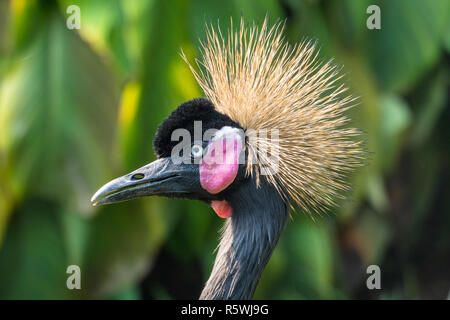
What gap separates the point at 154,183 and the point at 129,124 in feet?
3.65

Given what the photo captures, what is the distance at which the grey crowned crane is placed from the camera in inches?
49.8

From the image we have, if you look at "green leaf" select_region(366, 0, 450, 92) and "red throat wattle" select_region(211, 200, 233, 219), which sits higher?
"green leaf" select_region(366, 0, 450, 92)

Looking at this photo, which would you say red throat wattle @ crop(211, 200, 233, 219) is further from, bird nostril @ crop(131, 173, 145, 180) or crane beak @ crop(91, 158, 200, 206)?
bird nostril @ crop(131, 173, 145, 180)

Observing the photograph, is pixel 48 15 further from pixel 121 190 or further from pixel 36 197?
pixel 121 190

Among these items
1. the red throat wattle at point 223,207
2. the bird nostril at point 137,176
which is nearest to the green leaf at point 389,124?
the red throat wattle at point 223,207

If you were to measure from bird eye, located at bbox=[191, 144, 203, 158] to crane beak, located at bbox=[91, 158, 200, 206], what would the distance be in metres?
0.03

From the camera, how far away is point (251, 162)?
1284 mm

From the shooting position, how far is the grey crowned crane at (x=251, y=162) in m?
1.27

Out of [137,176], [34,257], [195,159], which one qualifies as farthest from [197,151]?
[34,257]

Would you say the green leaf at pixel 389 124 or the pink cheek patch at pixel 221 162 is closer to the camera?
the pink cheek patch at pixel 221 162

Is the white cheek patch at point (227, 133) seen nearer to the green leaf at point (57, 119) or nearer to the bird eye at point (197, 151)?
the bird eye at point (197, 151)

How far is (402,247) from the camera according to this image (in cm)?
349

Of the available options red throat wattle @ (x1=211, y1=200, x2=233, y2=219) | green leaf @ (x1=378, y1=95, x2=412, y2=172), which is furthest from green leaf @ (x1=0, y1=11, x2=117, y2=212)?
green leaf @ (x1=378, y1=95, x2=412, y2=172)
